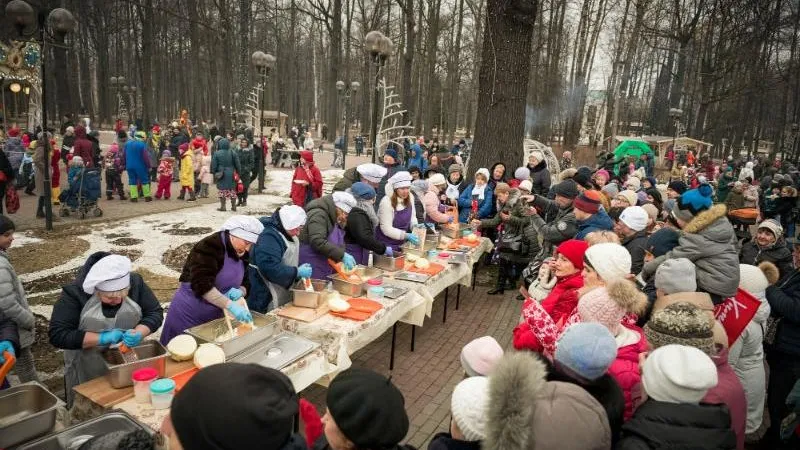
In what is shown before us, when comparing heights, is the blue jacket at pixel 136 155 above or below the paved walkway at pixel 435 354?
above

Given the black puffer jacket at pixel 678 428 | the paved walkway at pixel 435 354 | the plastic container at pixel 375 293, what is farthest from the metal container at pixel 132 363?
the black puffer jacket at pixel 678 428

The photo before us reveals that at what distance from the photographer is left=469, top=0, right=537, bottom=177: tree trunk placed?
9.05 meters

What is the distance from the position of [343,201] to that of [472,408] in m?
3.19

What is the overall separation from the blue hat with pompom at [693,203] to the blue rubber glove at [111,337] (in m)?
4.77

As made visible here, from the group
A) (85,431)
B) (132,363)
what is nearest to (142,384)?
(132,363)

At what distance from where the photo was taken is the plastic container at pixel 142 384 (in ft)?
8.50

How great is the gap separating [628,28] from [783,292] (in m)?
27.1

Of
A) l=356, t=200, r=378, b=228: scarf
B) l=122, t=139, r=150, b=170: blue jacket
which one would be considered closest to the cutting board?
l=356, t=200, r=378, b=228: scarf

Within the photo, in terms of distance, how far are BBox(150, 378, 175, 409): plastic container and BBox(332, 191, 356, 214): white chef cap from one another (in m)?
2.61

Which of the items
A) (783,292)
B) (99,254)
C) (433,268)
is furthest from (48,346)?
(783,292)

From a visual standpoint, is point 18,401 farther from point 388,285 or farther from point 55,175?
point 55,175

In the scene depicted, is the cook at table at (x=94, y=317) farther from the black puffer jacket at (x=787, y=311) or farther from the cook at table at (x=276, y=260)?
the black puffer jacket at (x=787, y=311)

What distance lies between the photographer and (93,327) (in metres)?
3.02

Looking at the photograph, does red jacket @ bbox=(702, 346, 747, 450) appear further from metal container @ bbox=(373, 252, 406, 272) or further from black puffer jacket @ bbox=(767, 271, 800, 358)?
metal container @ bbox=(373, 252, 406, 272)
